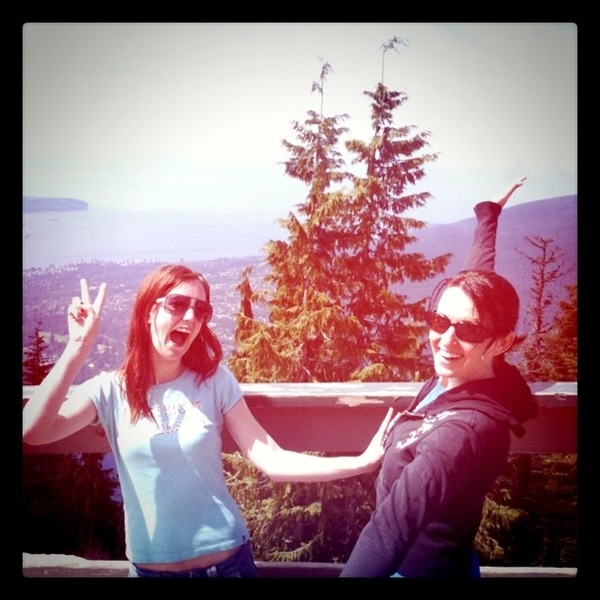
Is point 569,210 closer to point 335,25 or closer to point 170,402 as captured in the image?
point 335,25

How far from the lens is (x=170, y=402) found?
246 cm

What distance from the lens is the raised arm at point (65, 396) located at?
2.45m

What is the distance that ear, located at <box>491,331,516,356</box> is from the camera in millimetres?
2514

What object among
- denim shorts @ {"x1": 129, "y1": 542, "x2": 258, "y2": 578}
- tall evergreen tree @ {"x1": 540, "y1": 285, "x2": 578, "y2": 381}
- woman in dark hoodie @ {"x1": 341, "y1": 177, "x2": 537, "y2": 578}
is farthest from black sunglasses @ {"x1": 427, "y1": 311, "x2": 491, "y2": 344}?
denim shorts @ {"x1": 129, "y1": 542, "x2": 258, "y2": 578}

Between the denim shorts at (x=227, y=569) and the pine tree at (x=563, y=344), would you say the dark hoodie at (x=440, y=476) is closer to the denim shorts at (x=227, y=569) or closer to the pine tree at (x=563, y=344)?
the pine tree at (x=563, y=344)

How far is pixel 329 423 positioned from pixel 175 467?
0.57m

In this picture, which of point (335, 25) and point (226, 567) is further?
point (335, 25)

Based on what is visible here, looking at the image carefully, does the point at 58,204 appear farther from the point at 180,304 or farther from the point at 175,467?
the point at 175,467

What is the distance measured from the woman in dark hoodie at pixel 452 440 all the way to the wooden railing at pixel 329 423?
0.37ft

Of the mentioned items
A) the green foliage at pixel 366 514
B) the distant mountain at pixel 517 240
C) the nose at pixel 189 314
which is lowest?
the green foliage at pixel 366 514

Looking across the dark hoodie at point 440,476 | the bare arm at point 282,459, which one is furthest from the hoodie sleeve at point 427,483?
the bare arm at point 282,459

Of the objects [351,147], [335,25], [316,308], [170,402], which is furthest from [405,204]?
[170,402]
